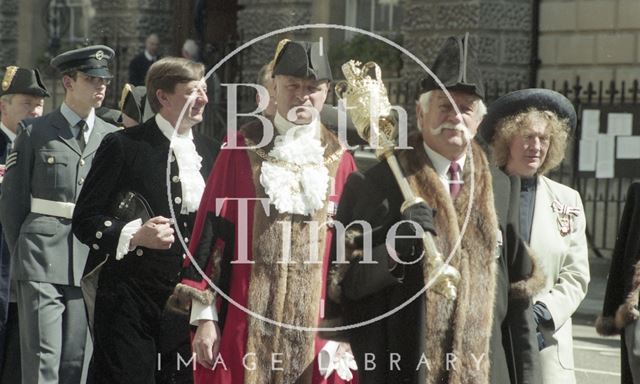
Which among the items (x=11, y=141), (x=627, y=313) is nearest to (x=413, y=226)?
(x=627, y=313)

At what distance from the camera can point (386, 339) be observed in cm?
570

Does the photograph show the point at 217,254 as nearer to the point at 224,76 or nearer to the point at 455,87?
the point at 455,87

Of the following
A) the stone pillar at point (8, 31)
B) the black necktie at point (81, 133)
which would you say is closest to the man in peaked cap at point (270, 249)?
the black necktie at point (81, 133)

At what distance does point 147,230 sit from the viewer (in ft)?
22.8

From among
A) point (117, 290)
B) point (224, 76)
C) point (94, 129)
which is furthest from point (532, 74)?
point (117, 290)

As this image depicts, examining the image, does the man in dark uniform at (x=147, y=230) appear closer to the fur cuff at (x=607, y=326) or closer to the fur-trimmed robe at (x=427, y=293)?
the fur-trimmed robe at (x=427, y=293)

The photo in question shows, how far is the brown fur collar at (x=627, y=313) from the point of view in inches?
267

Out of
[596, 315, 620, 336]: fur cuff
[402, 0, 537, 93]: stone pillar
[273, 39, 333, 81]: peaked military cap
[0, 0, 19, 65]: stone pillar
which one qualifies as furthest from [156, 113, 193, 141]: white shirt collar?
[0, 0, 19, 65]: stone pillar

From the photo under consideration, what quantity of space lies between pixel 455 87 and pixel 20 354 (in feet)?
11.6

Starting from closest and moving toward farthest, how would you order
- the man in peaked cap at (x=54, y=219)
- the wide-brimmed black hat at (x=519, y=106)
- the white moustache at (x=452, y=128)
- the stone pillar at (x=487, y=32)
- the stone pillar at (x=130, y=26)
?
1. the white moustache at (x=452, y=128)
2. the wide-brimmed black hat at (x=519, y=106)
3. the man in peaked cap at (x=54, y=219)
4. the stone pillar at (x=487, y=32)
5. the stone pillar at (x=130, y=26)

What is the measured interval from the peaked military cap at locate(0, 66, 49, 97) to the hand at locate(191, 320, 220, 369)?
10.2ft

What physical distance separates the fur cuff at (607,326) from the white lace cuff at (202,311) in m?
1.65

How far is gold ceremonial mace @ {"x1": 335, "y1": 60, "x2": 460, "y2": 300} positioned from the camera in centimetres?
561

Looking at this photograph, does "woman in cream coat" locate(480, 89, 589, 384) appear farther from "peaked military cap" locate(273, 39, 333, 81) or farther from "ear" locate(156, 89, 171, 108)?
"ear" locate(156, 89, 171, 108)
